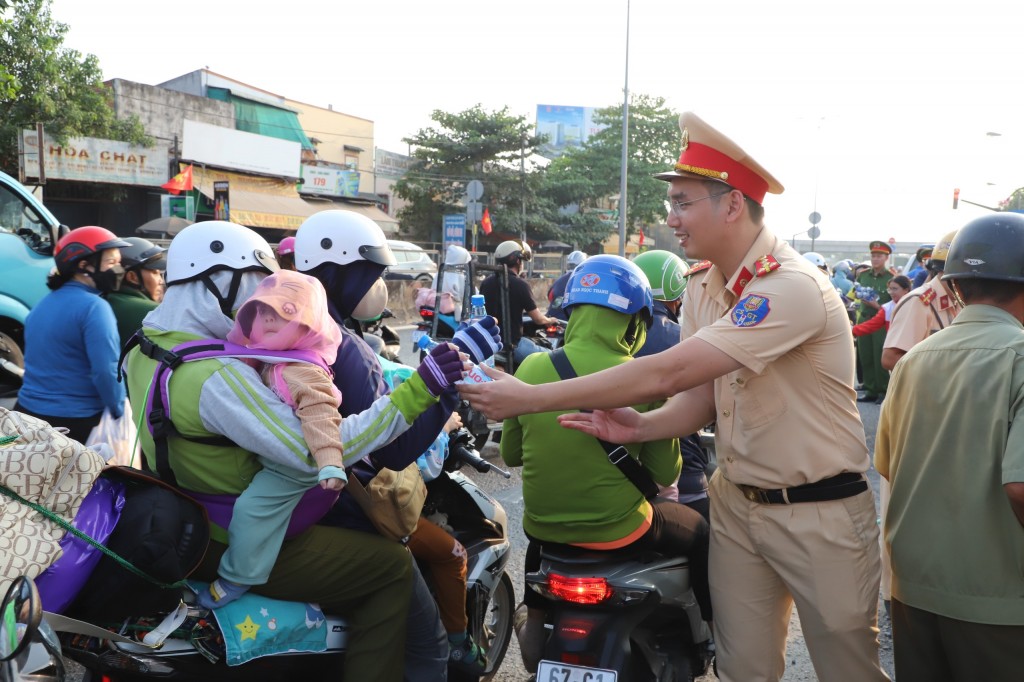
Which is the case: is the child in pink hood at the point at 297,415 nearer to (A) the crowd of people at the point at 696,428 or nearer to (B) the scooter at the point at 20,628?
(A) the crowd of people at the point at 696,428

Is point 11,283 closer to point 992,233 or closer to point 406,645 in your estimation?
point 406,645

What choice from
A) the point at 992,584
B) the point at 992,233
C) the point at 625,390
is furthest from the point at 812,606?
the point at 992,233

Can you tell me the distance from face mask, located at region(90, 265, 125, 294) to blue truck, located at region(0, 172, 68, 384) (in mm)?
3658

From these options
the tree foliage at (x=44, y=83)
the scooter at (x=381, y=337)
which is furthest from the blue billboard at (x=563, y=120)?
the scooter at (x=381, y=337)

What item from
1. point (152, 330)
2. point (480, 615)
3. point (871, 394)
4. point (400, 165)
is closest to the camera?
point (152, 330)

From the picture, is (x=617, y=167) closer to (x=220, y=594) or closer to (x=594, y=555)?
(x=594, y=555)

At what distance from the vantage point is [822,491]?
228 cm

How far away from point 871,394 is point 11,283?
1045 cm

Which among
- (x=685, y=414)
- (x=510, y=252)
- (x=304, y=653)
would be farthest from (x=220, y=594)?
Answer: (x=510, y=252)

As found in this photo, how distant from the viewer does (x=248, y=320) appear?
7.65 ft

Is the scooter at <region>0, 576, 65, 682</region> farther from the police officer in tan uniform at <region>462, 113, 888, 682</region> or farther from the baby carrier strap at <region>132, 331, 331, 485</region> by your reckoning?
the police officer in tan uniform at <region>462, 113, 888, 682</region>

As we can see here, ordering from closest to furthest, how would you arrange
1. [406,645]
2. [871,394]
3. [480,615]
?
1. [406,645]
2. [480,615]
3. [871,394]

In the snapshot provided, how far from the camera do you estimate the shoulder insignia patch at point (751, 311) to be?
2176mm

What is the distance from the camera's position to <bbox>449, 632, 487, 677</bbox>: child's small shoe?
3.15 meters
